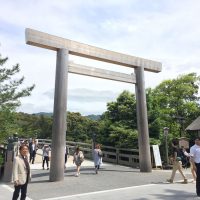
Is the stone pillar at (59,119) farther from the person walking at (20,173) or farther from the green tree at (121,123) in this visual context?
the green tree at (121,123)

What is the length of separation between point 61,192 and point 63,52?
5.79 m

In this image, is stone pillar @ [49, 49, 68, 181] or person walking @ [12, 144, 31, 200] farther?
stone pillar @ [49, 49, 68, 181]

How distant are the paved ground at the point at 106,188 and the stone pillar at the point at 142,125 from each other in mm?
1443

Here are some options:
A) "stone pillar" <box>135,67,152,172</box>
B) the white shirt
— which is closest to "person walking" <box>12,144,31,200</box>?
the white shirt

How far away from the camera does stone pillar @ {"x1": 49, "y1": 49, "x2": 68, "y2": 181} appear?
12.1 m

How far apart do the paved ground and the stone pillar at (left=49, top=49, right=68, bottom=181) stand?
57cm

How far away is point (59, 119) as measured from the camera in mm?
12367

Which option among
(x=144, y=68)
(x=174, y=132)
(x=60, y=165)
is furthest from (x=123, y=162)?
(x=174, y=132)

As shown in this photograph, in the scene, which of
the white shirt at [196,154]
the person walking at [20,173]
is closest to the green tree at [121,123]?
the white shirt at [196,154]

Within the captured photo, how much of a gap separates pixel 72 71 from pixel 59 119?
224cm

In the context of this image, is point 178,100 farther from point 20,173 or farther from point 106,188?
point 20,173

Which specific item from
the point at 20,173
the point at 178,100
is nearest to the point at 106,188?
the point at 20,173

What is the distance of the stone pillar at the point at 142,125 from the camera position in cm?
1495

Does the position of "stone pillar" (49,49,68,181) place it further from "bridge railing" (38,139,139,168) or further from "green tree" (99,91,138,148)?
"green tree" (99,91,138,148)
